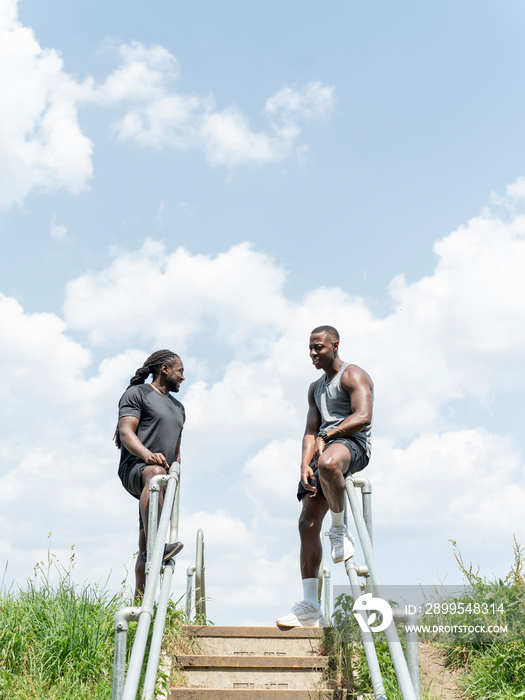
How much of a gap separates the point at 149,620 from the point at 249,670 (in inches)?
55.7

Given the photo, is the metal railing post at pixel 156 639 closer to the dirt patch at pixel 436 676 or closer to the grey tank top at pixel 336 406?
the grey tank top at pixel 336 406

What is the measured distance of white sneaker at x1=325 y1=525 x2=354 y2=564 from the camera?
15.9 ft

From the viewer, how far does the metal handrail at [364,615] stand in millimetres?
3342

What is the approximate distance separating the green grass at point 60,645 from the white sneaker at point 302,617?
73cm

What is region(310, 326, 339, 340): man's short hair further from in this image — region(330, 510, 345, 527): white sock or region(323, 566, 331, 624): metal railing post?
region(323, 566, 331, 624): metal railing post

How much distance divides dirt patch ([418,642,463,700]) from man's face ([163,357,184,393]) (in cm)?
274

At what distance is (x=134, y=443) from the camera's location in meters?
5.45

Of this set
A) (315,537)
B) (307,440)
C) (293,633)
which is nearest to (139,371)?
(307,440)

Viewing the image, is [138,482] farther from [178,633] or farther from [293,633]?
[293,633]

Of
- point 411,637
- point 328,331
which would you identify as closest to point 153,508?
point 328,331

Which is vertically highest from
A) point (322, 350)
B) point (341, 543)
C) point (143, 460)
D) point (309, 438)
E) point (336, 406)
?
point (322, 350)

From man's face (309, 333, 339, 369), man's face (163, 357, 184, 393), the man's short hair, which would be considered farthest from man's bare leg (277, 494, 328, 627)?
man's face (163, 357, 184, 393)

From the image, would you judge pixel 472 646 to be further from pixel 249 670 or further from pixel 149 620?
pixel 149 620

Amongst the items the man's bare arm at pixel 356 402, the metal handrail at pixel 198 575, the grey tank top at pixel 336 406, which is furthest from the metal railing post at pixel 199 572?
the man's bare arm at pixel 356 402
